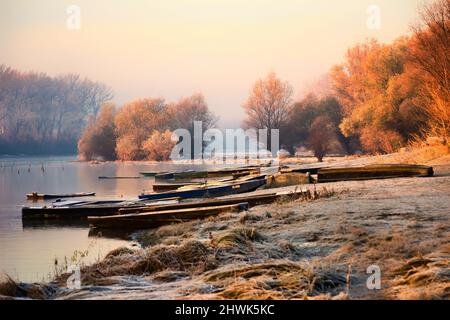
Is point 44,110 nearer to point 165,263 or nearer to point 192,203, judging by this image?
point 192,203

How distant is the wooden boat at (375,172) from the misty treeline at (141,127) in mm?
54356

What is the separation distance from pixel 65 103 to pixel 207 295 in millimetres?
79051

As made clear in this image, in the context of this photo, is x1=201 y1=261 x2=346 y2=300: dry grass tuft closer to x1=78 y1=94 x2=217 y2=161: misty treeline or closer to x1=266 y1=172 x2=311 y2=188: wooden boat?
x1=266 y1=172 x2=311 y2=188: wooden boat

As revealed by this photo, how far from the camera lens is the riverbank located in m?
7.54

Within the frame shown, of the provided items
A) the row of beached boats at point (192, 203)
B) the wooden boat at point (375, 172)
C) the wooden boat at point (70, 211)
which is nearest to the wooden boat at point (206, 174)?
the row of beached boats at point (192, 203)

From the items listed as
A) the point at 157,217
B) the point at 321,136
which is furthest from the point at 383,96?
the point at 157,217

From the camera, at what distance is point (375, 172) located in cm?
2164

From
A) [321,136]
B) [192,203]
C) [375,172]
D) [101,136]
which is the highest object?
[101,136]

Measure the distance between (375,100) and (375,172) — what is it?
90.8 ft

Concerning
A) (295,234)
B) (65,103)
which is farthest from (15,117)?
(295,234)

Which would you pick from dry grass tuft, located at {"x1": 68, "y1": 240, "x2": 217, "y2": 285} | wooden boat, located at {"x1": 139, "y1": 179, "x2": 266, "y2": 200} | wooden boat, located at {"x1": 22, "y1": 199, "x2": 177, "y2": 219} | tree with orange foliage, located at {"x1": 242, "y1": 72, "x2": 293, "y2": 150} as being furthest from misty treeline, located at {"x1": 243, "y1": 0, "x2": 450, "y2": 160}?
dry grass tuft, located at {"x1": 68, "y1": 240, "x2": 217, "y2": 285}

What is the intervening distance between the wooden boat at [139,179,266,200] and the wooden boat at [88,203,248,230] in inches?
243

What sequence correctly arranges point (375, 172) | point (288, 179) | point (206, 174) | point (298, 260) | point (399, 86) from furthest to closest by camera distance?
point (399, 86), point (206, 174), point (288, 179), point (375, 172), point (298, 260)
